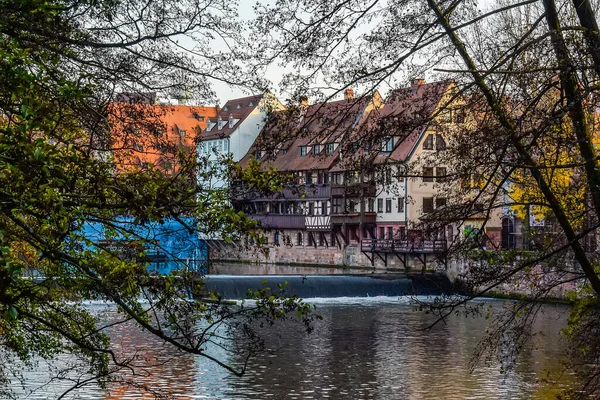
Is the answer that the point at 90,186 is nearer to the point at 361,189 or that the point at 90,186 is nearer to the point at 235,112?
the point at 361,189

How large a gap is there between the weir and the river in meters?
7.86

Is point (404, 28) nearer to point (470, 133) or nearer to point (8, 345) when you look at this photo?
point (470, 133)

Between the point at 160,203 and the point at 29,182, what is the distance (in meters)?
0.95

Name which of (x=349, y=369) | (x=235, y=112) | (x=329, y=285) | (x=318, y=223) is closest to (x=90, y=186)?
(x=349, y=369)

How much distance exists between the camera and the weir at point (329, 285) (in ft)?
113

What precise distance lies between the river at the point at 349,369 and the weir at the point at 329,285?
7857 mm

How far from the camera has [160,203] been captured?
5723 millimetres

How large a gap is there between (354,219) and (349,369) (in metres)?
35.9

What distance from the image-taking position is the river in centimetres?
1609

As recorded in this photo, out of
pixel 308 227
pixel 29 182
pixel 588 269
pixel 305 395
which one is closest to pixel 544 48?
pixel 588 269

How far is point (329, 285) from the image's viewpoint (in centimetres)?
3647

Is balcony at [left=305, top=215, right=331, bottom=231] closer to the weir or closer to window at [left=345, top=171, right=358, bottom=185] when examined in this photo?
the weir

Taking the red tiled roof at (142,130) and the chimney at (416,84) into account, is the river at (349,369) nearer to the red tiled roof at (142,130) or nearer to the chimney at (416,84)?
the red tiled roof at (142,130)

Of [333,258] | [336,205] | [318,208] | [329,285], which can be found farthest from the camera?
[318,208]
